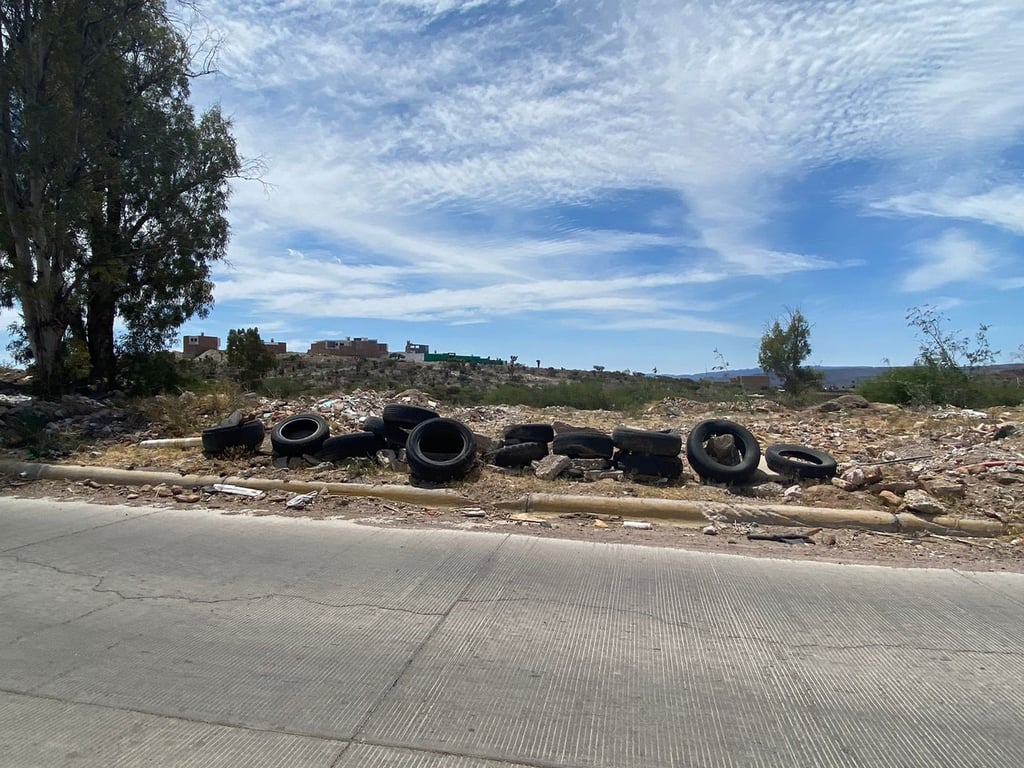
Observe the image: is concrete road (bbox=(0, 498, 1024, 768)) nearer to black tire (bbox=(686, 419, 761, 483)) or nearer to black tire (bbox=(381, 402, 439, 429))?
black tire (bbox=(686, 419, 761, 483))

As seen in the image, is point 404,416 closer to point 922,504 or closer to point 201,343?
point 922,504

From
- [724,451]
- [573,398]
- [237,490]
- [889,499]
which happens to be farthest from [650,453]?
[573,398]

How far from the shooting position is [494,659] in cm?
450

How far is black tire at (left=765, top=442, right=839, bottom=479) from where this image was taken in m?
9.99

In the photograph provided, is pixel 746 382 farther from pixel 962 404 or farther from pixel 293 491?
pixel 293 491

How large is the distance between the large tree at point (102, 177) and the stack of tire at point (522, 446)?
442 inches

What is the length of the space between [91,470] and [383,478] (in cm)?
438

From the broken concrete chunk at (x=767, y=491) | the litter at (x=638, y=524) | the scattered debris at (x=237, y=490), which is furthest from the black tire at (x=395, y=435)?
the broken concrete chunk at (x=767, y=491)

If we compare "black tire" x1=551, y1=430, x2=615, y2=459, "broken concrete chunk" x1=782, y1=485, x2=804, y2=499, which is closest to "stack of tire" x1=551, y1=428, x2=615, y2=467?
"black tire" x1=551, y1=430, x2=615, y2=459

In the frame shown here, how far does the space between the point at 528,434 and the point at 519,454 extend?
70 cm

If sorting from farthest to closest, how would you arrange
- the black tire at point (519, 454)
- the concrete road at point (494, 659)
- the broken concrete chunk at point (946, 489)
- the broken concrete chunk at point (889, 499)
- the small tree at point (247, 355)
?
1. the small tree at point (247, 355)
2. the black tire at point (519, 454)
3. the broken concrete chunk at point (946, 489)
4. the broken concrete chunk at point (889, 499)
5. the concrete road at point (494, 659)

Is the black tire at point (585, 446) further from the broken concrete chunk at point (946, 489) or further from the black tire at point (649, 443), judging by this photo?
the broken concrete chunk at point (946, 489)

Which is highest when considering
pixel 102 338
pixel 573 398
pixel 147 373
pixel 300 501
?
pixel 102 338

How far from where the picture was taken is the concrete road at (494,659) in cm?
355
